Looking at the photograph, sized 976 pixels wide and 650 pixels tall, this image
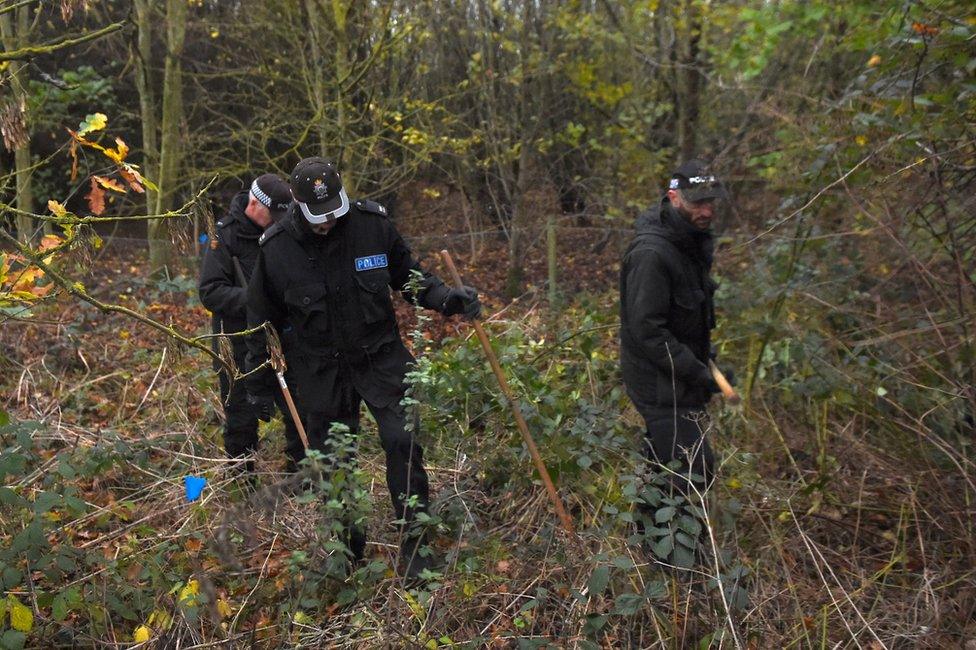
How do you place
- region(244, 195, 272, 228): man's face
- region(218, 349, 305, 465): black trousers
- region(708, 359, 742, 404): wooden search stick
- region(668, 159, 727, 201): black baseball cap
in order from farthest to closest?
1. region(218, 349, 305, 465): black trousers
2. region(244, 195, 272, 228): man's face
3. region(668, 159, 727, 201): black baseball cap
4. region(708, 359, 742, 404): wooden search stick

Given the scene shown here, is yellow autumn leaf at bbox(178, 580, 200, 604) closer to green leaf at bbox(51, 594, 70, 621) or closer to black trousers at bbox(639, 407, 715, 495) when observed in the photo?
green leaf at bbox(51, 594, 70, 621)

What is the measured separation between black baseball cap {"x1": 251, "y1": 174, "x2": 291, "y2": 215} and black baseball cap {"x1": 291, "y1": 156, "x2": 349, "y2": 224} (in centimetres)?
87

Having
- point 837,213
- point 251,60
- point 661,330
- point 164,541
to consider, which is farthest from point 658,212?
point 251,60

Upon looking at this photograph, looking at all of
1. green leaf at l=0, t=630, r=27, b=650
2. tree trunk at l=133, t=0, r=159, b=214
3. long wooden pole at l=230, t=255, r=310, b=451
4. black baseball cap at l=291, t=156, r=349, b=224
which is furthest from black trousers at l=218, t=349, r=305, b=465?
tree trunk at l=133, t=0, r=159, b=214

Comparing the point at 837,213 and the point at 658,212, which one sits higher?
the point at 658,212

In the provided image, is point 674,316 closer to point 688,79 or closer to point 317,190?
point 317,190

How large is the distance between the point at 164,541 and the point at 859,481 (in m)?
3.43

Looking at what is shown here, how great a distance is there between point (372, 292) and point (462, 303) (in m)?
0.42

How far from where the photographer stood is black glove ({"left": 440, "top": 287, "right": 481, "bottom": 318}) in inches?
156

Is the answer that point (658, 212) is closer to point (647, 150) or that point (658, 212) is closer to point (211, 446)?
point (211, 446)

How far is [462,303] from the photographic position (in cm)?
398

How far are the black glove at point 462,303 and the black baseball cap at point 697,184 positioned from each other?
3.41 feet

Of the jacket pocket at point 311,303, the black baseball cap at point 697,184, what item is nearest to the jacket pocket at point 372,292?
the jacket pocket at point 311,303

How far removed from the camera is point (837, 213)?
7.13 metres
